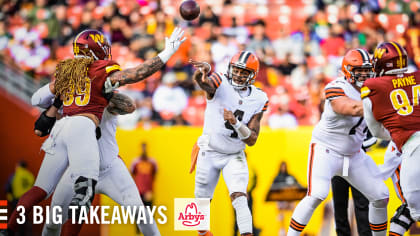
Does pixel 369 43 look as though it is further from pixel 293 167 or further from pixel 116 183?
pixel 116 183

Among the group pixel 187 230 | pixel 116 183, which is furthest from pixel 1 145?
pixel 116 183

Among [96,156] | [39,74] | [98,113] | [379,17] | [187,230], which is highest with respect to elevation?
[379,17]

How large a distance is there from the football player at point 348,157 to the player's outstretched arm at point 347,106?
11 centimetres

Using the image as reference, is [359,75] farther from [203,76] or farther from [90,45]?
[90,45]

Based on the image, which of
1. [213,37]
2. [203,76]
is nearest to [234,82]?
[203,76]

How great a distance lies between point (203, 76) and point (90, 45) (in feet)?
3.55

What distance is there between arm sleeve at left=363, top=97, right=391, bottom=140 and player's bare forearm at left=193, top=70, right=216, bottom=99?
151 centimetres

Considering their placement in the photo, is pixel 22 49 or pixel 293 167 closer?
pixel 293 167

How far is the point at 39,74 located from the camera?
11820 mm

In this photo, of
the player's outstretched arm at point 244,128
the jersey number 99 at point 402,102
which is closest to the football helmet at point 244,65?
the player's outstretched arm at point 244,128

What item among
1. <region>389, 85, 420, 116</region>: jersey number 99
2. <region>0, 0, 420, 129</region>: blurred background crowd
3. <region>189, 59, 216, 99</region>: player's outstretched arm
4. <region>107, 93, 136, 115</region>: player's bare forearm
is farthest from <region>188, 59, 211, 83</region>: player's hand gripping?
<region>0, 0, 420, 129</region>: blurred background crowd

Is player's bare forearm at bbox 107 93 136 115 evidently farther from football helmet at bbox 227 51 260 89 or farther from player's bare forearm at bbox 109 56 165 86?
football helmet at bbox 227 51 260 89

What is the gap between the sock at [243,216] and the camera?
564 centimetres

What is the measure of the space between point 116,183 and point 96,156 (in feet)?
1.49
